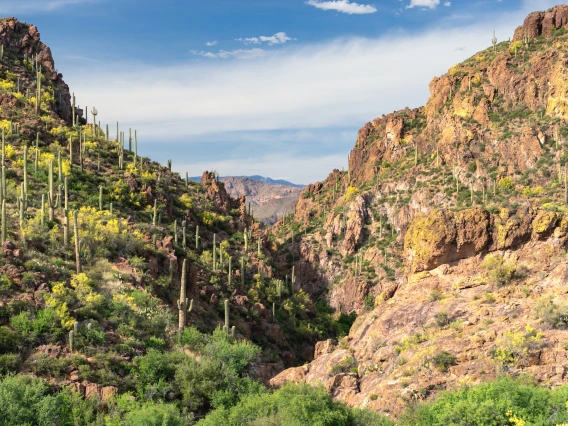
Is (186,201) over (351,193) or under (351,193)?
under

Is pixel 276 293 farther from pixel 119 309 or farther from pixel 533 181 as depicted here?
pixel 533 181

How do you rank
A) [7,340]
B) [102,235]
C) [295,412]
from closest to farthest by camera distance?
[295,412] → [7,340] → [102,235]

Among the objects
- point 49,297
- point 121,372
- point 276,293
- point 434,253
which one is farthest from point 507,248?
point 276,293

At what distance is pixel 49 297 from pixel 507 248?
916 inches

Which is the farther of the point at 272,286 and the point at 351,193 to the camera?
the point at 351,193

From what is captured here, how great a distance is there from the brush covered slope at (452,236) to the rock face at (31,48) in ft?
106

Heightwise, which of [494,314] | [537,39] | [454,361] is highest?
[537,39]

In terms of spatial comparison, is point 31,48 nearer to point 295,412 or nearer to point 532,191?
point 532,191

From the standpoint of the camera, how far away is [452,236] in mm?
26609

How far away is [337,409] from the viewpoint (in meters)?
21.7

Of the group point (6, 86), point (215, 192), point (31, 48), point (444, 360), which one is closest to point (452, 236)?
point (444, 360)

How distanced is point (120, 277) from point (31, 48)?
41.9 metres

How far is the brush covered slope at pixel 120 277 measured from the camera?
26.7 m

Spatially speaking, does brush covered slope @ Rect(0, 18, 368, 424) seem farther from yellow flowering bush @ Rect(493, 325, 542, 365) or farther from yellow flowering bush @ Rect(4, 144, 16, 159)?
yellow flowering bush @ Rect(493, 325, 542, 365)
